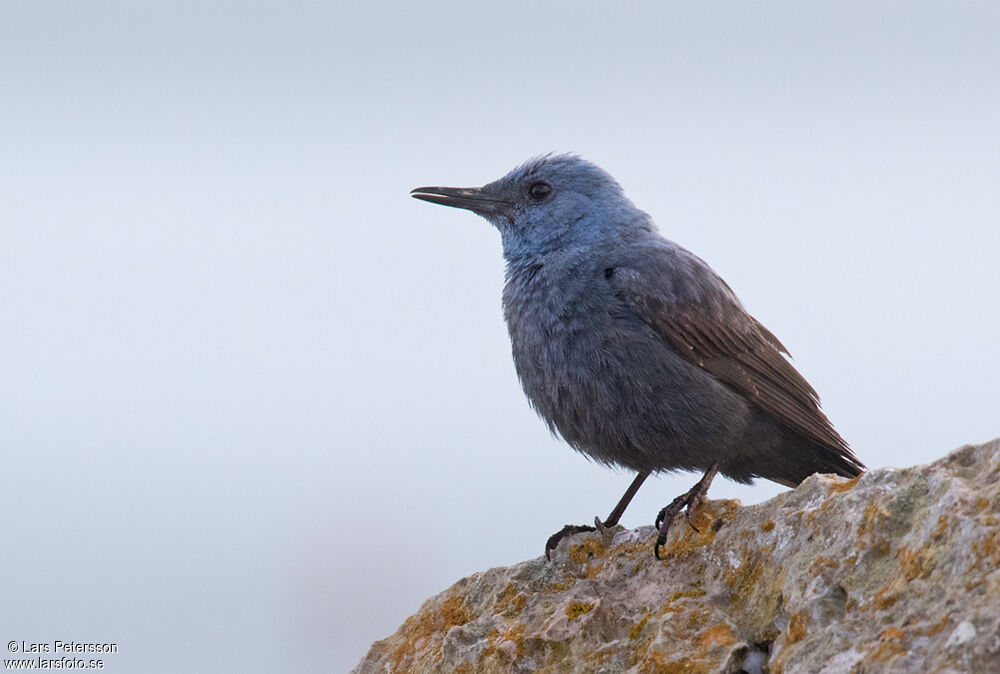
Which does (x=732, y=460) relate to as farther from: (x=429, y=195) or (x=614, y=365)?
(x=429, y=195)

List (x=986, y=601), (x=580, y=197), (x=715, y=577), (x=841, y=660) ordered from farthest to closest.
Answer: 1. (x=580, y=197)
2. (x=715, y=577)
3. (x=841, y=660)
4. (x=986, y=601)

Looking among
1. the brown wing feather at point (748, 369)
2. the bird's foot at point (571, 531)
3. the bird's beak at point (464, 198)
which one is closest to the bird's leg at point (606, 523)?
the bird's foot at point (571, 531)

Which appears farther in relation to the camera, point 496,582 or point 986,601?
point 496,582

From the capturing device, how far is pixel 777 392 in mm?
5781

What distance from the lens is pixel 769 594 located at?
3.75 meters

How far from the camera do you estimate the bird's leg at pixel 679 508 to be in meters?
4.49

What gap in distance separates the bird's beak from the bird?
559 mm

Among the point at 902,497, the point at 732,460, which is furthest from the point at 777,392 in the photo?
the point at 902,497

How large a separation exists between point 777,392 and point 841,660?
285cm

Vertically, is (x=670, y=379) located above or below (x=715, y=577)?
above

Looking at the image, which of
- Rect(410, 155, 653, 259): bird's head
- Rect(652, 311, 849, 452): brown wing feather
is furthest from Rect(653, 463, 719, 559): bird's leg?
Rect(410, 155, 653, 259): bird's head

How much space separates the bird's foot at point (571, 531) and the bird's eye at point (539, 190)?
2375mm

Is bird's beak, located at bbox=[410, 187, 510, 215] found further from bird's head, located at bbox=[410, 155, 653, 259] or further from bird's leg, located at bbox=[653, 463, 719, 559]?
bird's leg, located at bbox=[653, 463, 719, 559]

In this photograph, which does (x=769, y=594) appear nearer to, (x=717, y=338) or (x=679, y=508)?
(x=679, y=508)
